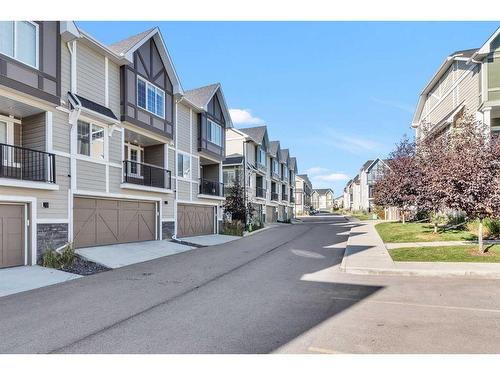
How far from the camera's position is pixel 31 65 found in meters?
11.8

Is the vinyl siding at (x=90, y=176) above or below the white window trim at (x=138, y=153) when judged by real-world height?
below

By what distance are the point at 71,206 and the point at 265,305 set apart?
9546 millimetres

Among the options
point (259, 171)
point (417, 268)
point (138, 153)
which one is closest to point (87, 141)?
point (138, 153)

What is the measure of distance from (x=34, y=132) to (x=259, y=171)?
2858 centimetres

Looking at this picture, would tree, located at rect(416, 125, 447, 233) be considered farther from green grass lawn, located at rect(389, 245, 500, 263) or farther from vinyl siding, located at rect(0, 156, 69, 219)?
vinyl siding, located at rect(0, 156, 69, 219)

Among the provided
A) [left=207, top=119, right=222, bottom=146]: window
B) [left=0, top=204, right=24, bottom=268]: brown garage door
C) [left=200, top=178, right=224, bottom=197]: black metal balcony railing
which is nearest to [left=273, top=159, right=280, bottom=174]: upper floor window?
[left=207, top=119, right=222, bottom=146]: window

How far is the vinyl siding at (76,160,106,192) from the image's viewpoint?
1399cm

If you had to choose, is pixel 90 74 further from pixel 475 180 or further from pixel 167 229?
pixel 475 180

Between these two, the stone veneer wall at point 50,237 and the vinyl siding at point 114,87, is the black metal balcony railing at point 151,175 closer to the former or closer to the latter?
the vinyl siding at point 114,87

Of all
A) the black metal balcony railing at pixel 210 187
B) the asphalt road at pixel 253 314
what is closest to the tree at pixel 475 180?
the asphalt road at pixel 253 314

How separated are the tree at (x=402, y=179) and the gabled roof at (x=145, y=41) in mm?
14417

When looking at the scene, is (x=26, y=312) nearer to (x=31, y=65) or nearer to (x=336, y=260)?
(x=31, y=65)

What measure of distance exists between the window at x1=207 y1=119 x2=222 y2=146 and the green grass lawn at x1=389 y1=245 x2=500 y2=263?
15.1m

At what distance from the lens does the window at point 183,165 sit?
21523 mm
